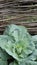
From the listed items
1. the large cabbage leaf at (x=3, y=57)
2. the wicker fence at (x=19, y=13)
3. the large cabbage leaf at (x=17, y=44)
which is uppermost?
the wicker fence at (x=19, y=13)

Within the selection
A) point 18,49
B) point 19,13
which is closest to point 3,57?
point 18,49

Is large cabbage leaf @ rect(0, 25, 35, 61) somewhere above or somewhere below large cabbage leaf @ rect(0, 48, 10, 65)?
above

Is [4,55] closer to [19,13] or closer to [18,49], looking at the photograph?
[18,49]

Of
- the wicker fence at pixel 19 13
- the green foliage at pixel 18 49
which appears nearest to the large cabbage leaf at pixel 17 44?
the green foliage at pixel 18 49

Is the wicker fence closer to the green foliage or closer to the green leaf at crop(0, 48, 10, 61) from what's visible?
the green foliage

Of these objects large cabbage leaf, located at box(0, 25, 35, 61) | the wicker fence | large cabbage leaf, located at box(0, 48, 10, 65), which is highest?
the wicker fence

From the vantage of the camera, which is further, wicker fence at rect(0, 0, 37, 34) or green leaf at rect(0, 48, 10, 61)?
wicker fence at rect(0, 0, 37, 34)

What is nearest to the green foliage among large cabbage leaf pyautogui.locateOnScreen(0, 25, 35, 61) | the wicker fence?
large cabbage leaf pyautogui.locateOnScreen(0, 25, 35, 61)

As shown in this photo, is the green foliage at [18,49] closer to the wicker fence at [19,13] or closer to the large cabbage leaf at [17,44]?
the large cabbage leaf at [17,44]
